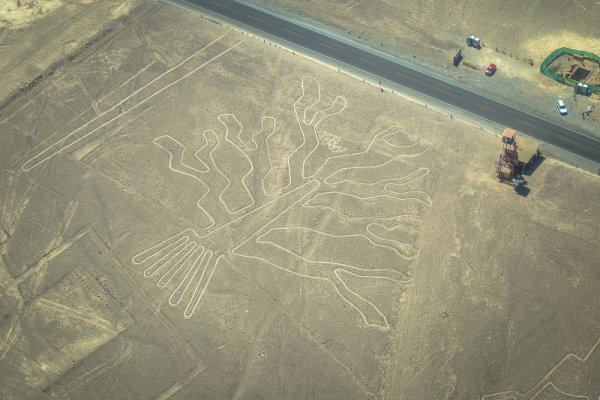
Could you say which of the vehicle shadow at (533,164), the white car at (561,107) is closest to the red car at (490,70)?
the white car at (561,107)

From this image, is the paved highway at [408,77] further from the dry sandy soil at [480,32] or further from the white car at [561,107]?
the white car at [561,107]

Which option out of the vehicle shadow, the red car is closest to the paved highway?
the vehicle shadow

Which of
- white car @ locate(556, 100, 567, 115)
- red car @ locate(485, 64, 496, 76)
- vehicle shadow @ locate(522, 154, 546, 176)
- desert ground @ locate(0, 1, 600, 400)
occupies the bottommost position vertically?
desert ground @ locate(0, 1, 600, 400)

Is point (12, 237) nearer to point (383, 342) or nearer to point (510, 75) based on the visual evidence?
point (383, 342)

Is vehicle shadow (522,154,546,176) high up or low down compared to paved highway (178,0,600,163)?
down

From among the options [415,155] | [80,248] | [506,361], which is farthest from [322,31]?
[506,361]

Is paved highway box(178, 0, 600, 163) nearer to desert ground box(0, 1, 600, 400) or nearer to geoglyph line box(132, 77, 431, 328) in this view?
A: desert ground box(0, 1, 600, 400)
